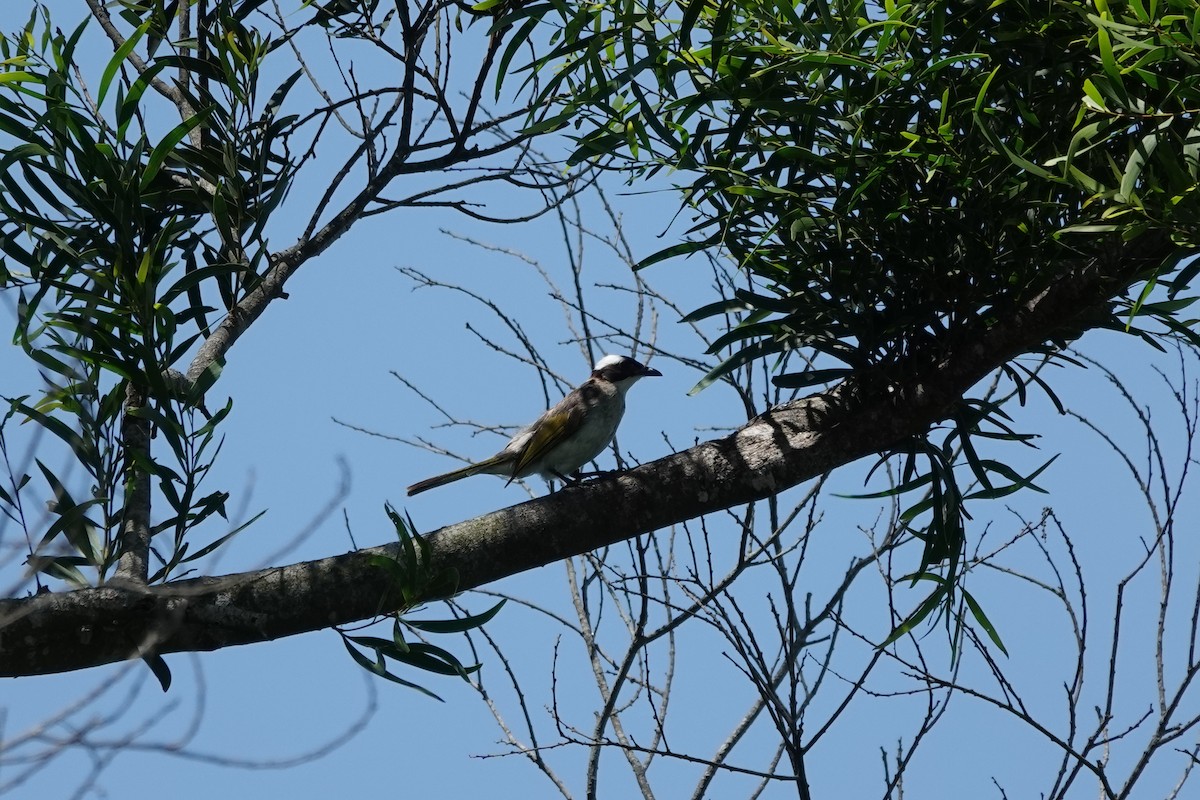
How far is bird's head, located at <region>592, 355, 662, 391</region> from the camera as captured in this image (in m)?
3.51

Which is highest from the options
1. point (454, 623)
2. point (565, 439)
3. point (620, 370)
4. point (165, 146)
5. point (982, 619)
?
point (165, 146)

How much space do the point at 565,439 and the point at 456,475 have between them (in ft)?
1.25

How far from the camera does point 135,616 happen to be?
191 centimetres

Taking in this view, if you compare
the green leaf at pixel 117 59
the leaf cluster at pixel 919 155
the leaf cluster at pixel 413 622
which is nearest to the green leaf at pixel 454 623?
the leaf cluster at pixel 413 622

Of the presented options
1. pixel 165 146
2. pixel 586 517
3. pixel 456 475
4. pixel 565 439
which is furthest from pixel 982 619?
pixel 165 146

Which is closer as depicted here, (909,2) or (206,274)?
(909,2)

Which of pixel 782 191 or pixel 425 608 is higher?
pixel 782 191

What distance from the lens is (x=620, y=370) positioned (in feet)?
11.6

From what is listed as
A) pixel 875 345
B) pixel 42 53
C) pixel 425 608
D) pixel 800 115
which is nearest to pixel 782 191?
pixel 800 115

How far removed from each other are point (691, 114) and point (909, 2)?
455mm

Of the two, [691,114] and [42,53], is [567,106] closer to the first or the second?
[691,114]

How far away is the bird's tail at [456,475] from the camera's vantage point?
3.43 meters

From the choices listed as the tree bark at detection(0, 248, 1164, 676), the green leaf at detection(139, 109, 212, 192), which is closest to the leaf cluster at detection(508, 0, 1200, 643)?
the tree bark at detection(0, 248, 1164, 676)

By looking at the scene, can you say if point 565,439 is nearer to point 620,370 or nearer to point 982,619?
point 620,370
